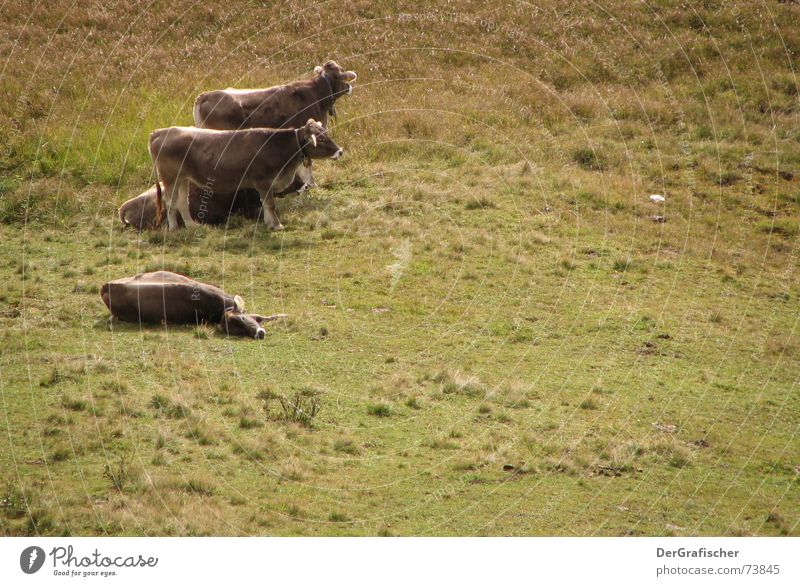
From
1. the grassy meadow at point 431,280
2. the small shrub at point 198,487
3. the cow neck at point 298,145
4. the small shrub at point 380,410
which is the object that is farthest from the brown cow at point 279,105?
the small shrub at point 198,487

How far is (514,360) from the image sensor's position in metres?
16.3

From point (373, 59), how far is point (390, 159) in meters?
6.34

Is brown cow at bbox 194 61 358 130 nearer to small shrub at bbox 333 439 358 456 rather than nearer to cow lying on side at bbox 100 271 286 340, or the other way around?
cow lying on side at bbox 100 271 286 340

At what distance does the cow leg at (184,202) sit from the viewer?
2148 cm

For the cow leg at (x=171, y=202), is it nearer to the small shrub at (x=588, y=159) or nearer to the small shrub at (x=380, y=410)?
the small shrub at (x=380, y=410)

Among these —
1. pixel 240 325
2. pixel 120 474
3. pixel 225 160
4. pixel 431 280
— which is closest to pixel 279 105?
pixel 225 160

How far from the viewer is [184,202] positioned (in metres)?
21.6

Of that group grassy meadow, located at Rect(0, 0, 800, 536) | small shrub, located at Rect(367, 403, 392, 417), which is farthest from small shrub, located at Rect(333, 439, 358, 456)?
small shrub, located at Rect(367, 403, 392, 417)

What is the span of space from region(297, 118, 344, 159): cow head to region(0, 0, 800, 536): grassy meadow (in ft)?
3.96

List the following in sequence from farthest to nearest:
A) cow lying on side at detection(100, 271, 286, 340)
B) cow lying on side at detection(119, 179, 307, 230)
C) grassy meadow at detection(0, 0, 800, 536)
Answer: cow lying on side at detection(119, 179, 307, 230) < cow lying on side at detection(100, 271, 286, 340) < grassy meadow at detection(0, 0, 800, 536)

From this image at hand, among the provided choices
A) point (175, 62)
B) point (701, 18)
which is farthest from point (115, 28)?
point (701, 18)

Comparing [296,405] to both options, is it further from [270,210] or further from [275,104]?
[275,104]
